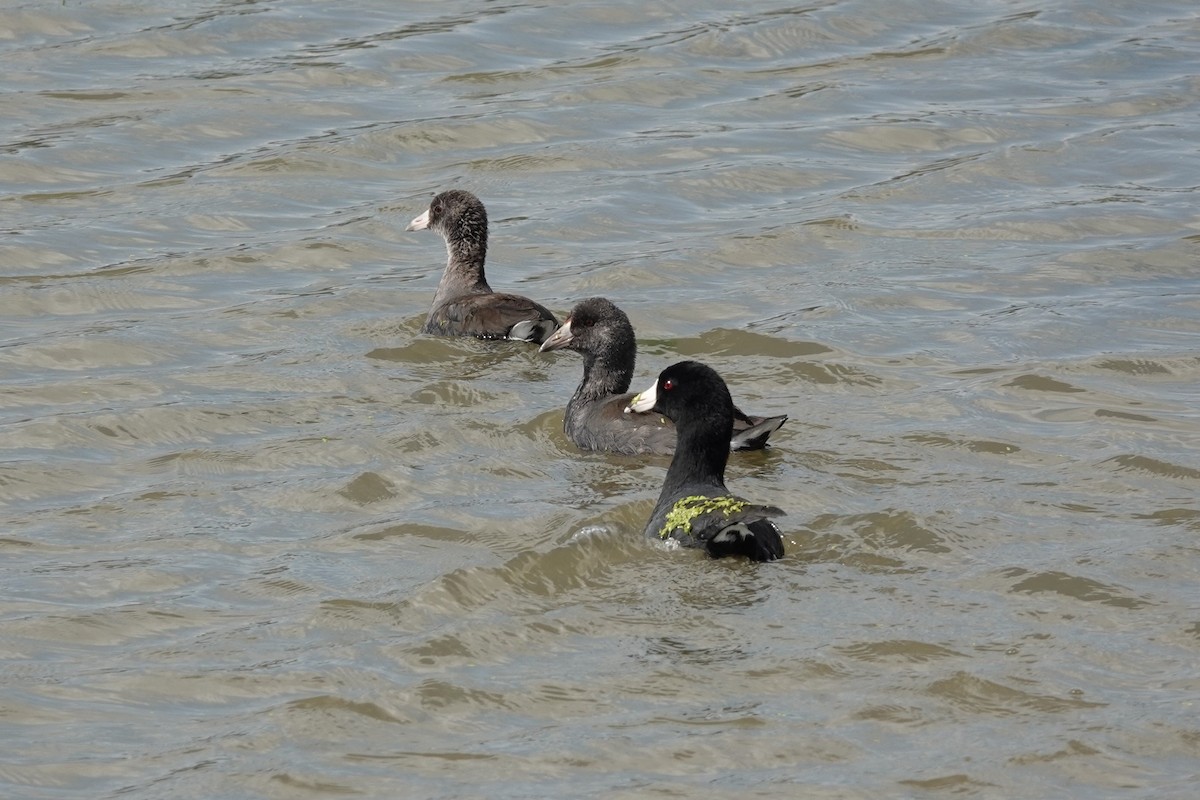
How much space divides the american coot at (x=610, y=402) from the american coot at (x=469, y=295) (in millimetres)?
594

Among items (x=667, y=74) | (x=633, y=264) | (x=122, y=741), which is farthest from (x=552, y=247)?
(x=122, y=741)

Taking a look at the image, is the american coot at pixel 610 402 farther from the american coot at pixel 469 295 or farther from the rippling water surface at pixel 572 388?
the american coot at pixel 469 295

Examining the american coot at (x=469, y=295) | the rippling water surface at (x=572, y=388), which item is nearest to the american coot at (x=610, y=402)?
the rippling water surface at (x=572, y=388)

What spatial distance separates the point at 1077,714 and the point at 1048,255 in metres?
7.62

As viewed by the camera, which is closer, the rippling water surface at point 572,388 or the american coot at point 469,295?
the rippling water surface at point 572,388

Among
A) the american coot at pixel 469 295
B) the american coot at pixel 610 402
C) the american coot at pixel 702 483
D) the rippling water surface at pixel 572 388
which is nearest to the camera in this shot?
the rippling water surface at pixel 572 388

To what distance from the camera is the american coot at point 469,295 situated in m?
12.8

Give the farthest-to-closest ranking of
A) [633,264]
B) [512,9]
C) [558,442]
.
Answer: [512,9] → [633,264] → [558,442]

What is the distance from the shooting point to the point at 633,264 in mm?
14141

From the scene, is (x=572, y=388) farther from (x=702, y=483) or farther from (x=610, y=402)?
(x=702, y=483)

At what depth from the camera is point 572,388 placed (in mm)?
12289

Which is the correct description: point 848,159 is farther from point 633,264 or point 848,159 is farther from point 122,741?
point 122,741

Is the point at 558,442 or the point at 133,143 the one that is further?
the point at 133,143

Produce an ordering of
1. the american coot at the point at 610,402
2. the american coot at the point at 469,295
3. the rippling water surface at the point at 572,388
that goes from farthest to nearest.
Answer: the american coot at the point at 469,295
the american coot at the point at 610,402
the rippling water surface at the point at 572,388
